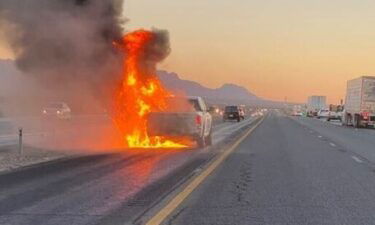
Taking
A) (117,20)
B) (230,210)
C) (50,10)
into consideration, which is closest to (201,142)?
(117,20)

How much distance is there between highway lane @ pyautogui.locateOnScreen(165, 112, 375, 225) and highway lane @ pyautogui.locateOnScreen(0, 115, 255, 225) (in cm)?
76

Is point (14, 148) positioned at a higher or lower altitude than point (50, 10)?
lower

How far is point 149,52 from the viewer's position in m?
22.7

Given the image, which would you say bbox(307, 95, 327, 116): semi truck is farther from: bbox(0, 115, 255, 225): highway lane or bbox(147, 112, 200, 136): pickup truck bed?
bbox(0, 115, 255, 225): highway lane

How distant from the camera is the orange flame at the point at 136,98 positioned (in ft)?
71.9

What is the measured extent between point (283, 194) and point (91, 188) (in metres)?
3.29

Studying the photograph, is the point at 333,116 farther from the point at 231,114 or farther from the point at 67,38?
the point at 67,38

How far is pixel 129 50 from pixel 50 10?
133 inches

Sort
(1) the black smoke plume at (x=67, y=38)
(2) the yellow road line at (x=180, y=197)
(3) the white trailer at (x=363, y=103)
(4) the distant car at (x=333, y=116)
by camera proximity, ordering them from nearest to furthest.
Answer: (2) the yellow road line at (x=180, y=197) → (1) the black smoke plume at (x=67, y=38) → (3) the white trailer at (x=363, y=103) → (4) the distant car at (x=333, y=116)

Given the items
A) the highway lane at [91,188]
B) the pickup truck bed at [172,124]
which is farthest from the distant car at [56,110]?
the highway lane at [91,188]

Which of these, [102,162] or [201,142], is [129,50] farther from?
[102,162]

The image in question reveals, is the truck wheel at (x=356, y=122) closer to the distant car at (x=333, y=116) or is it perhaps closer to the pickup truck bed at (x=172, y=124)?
the distant car at (x=333, y=116)

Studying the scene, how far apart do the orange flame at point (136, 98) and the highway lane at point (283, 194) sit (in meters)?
5.62

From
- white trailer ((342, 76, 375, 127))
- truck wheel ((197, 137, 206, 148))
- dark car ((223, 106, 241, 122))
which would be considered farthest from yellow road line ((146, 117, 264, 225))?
dark car ((223, 106, 241, 122))
